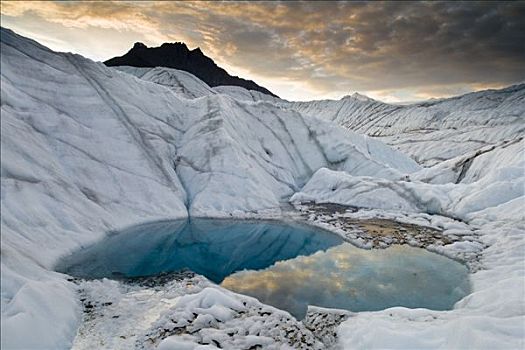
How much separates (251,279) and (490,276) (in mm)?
9599

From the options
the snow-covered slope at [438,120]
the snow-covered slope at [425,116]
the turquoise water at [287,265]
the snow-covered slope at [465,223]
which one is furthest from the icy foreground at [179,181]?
the snow-covered slope at [438,120]

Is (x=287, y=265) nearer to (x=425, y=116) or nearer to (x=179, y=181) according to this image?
(x=179, y=181)

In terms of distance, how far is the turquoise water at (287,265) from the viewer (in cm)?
1300

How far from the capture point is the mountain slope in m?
120

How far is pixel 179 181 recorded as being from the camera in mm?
26641

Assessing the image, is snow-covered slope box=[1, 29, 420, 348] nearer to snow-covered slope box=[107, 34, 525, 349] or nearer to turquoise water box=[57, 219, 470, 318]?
turquoise water box=[57, 219, 470, 318]

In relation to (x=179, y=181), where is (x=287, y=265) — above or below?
below

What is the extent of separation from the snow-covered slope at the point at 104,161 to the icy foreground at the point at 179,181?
0.27 ft

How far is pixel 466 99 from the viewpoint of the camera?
11956cm

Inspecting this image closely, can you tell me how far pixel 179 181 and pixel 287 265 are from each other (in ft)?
42.6

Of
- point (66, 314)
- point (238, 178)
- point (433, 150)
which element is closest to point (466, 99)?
point (433, 150)

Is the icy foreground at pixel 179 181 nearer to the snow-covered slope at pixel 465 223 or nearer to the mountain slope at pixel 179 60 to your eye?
the snow-covered slope at pixel 465 223

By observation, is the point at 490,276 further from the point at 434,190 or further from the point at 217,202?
the point at 217,202

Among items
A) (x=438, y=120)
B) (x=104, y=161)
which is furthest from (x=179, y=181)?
(x=438, y=120)
